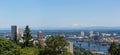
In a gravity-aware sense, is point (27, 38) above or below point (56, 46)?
above

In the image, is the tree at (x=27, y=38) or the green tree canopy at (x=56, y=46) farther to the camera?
the tree at (x=27, y=38)

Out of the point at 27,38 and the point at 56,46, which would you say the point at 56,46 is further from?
the point at 27,38

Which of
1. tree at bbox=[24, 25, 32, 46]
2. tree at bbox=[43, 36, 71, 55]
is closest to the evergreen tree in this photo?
tree at bbox=[43, 36, 71, 55]

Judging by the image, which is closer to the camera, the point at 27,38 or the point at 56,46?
the point at 56,46

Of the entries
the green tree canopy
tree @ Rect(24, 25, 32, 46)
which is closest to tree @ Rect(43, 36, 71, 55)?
the green tree canopy

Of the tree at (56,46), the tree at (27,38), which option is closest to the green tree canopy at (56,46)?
the tree at (56,46)

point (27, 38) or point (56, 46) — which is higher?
point (27, 38)

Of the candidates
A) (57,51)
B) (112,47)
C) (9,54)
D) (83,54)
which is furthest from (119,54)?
(83,54)

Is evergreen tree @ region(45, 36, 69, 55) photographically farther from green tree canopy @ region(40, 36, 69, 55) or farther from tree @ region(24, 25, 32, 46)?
tree @ region(24, 25, 32, 46)

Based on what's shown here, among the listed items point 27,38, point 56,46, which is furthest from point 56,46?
point 27,38

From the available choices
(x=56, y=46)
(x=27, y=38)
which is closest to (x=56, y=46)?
(x=56, y=46)

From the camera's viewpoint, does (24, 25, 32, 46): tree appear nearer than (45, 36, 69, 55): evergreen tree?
No

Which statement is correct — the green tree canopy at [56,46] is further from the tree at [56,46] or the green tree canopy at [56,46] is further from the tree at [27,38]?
the tree at [27,38]

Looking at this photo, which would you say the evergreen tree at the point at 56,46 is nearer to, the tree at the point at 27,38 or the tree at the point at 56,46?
the tree at the point at 56,46
